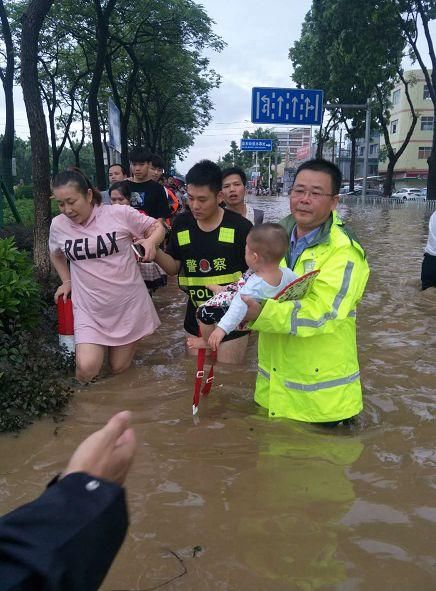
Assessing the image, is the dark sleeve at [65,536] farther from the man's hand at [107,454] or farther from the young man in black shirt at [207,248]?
the young man in black shirt at [207,248]

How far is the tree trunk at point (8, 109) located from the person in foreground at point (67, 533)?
16.4m

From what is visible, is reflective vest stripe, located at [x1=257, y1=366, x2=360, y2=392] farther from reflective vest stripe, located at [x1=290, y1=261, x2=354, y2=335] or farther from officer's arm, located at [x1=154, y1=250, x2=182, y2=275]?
officer's arm, located at [x1=154, y1=250, x2=182, y2=275]

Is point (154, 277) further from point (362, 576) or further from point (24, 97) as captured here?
point (362, 576)

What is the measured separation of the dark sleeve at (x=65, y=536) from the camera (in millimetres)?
915

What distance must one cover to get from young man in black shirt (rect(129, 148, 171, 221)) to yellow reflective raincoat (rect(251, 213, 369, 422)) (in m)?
3.88

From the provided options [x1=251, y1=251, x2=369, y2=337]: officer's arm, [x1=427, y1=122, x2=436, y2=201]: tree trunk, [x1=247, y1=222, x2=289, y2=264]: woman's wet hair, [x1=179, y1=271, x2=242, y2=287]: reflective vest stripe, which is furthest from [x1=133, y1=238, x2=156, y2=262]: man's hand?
[x1=427, y1=122, x2=436, y2=201]: tree trunk

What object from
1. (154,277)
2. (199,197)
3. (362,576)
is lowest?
(362,576)

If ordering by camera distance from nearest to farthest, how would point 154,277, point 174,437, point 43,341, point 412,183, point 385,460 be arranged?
point 385,460
point 174,437
point 43,341
point 154,277
point 412,183

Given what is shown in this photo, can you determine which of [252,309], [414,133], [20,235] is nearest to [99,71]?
[20,235]

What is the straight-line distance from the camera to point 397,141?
64.6 metres

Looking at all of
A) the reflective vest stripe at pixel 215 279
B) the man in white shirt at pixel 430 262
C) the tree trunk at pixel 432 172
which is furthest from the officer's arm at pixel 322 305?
the tree trunk at pixel 432 172

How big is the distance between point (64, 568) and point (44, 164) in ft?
21.1

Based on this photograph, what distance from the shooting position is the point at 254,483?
3.01 meters

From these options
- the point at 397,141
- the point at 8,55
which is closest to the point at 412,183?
the point at 397,141
